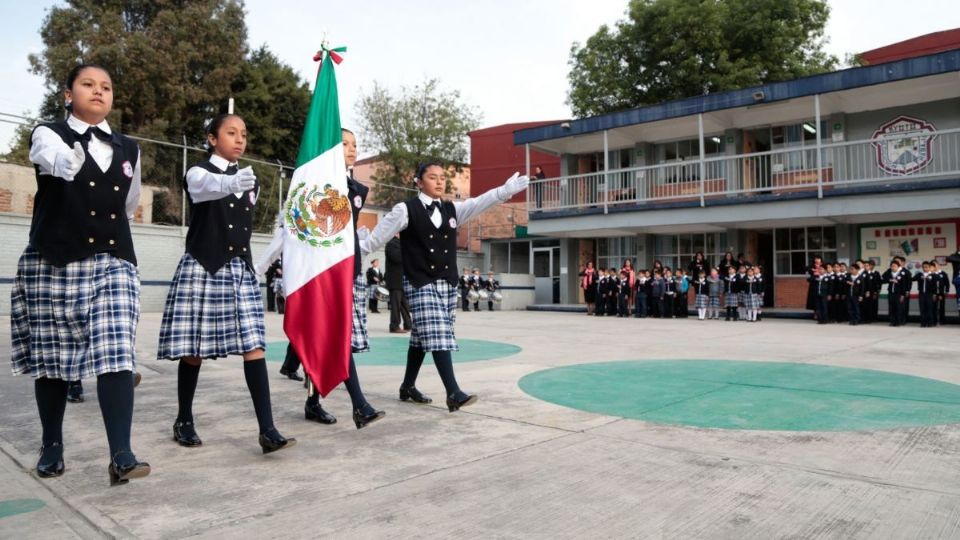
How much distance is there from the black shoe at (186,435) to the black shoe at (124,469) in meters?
0.76

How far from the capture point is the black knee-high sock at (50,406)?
314 cm

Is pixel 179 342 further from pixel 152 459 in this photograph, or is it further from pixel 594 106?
pixel 594 106

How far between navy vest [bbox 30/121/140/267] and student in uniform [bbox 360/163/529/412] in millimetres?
1881

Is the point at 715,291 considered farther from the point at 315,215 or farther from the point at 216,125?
the point at 216,125

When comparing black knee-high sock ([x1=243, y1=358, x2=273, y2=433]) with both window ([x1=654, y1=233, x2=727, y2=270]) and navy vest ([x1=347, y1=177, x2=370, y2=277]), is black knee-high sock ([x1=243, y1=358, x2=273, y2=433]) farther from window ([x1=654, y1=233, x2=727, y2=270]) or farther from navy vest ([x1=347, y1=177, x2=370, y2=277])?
window ([x1=654, y1=233, x2=727, y2=270])

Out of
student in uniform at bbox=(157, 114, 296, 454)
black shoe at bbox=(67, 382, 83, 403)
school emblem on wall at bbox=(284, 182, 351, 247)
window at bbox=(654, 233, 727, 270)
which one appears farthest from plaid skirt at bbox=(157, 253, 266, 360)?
window at bbox=(654, 233, 727, 270)

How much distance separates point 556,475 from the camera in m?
3.07

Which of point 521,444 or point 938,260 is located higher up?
point 938,260

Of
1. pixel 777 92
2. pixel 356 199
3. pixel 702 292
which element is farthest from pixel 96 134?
pixel 777 92

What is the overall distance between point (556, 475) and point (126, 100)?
27.2 meters

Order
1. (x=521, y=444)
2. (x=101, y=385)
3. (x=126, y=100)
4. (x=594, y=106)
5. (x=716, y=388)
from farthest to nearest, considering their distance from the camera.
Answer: (x=594, y=106)
(x=126, y=100)
(x=716, y=388)
(x=521, y=444)
(x=101, y=385)

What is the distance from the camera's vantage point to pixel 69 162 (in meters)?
2.88

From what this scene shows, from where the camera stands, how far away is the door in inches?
1002

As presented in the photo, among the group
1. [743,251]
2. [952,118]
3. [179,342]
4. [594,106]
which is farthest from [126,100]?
[952,118]
